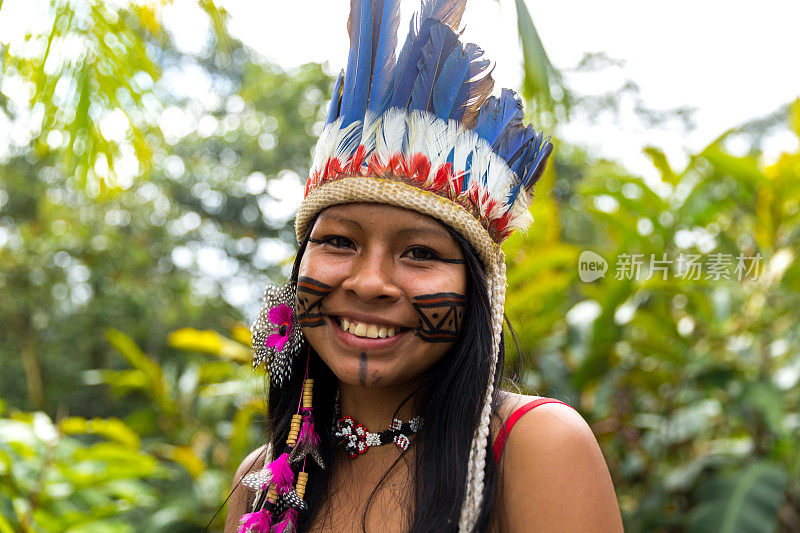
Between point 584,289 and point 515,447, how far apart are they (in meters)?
2.32

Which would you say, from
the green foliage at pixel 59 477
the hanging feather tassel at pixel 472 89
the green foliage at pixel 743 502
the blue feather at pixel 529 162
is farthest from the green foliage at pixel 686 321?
the green foliage at pixel 59 477

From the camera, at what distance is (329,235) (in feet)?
4.75

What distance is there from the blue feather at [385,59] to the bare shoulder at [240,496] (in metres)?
0.91

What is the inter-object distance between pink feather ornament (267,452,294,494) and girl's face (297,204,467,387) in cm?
28

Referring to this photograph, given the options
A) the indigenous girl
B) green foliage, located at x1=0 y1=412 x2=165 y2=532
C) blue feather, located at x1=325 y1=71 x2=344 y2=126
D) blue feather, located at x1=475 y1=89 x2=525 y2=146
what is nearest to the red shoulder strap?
the indigenous girl

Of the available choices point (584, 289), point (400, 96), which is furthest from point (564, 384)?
point (400, 96)

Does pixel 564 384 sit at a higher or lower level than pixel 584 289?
lower

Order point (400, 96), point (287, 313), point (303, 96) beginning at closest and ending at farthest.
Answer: point (400, 96) → point (287, 313) → point (303, 96)

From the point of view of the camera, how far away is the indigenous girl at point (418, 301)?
50.8 inches

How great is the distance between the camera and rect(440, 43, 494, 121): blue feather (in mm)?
1393

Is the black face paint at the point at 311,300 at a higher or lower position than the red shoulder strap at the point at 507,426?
higher

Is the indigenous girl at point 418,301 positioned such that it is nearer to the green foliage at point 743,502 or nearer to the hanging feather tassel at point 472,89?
the hanging feather tassel at point 472,89

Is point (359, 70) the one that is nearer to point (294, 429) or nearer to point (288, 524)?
point (294, 429)

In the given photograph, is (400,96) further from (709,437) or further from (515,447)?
(709,437)
